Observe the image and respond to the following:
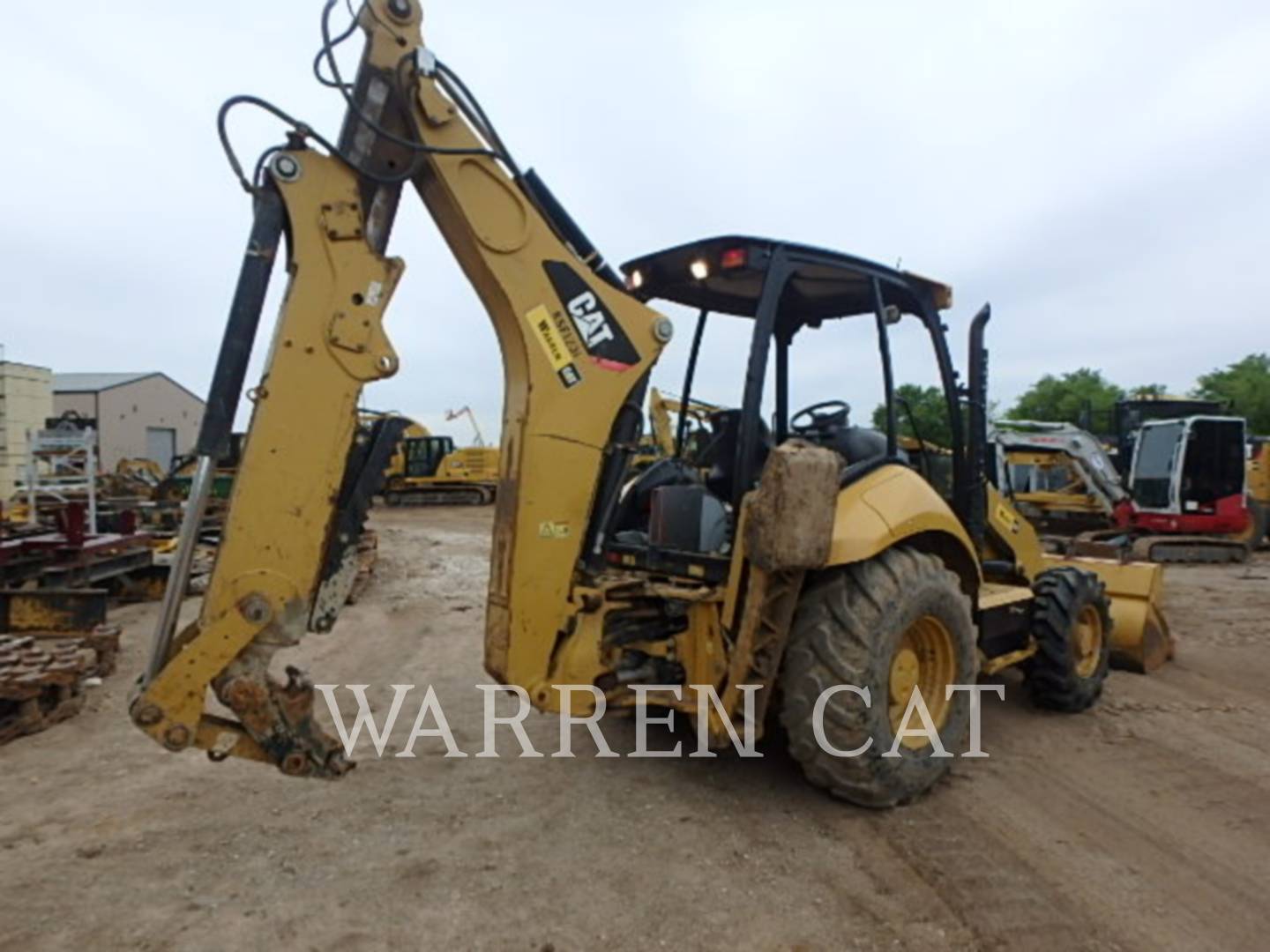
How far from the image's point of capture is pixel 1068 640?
5.04m

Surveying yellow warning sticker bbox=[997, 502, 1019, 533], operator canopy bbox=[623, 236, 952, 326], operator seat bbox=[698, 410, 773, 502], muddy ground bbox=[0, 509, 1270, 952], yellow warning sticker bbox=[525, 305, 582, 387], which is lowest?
muddy ground bbox=[0, 509, 1270, 952]

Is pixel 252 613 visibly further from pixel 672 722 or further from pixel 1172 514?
pixel 1172 514

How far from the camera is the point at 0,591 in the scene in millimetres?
6516

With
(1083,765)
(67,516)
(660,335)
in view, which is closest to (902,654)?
(1083,765)

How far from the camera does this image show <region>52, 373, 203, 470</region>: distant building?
134 ft

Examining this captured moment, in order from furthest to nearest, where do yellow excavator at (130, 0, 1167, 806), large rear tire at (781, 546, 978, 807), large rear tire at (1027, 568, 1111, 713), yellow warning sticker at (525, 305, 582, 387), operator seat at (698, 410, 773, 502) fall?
1. large rear tire at (1027, 568, 1111, 713)
2. operator seat at (698, 410, 773, 502)
3. large rear tire at (781, 546, 978, 807)
4. yellow warning sticker at (525, 305, 582, 387)
5. yellow excavator at (130, 0, 1167, 806)

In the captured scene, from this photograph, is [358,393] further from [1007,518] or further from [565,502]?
[1007,518]

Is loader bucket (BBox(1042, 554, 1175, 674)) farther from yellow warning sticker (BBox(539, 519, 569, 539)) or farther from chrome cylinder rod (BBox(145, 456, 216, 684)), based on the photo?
chrome cylinder rod (BBox(145, 456, 216, 684))

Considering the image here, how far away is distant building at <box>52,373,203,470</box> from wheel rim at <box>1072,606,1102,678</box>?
40018 mm

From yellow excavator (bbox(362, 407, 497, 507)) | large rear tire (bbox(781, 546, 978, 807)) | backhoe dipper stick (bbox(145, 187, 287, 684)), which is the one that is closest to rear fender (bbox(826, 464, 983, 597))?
large rear tire (bbox(781, 546, 978, 807))

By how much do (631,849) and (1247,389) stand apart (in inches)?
1672

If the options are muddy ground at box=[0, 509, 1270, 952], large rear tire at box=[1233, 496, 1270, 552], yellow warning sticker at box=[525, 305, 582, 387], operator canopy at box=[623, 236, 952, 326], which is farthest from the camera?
large rear tire at box=[1233, 496, 1270, 552]

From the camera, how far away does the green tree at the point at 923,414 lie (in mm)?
4434

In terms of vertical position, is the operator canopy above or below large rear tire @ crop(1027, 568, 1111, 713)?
above
